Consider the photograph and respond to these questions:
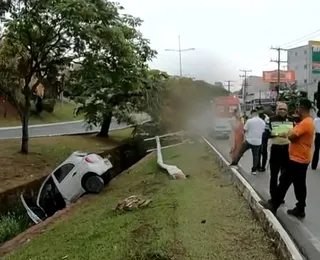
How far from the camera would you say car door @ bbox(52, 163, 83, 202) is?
14.2m

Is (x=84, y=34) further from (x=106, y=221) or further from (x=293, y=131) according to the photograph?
(x=293, y=131)

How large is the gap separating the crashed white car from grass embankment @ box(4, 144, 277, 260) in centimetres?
171

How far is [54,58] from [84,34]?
3.48 m

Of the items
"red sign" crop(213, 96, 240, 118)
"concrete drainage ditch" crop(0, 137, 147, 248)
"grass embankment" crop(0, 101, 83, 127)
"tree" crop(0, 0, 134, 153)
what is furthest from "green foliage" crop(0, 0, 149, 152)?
"grass embankment" crop(0, 101, 83, 127)

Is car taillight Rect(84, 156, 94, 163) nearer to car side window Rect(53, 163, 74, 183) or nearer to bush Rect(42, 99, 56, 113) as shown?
car side window Rect(53, 163, 74, 183)

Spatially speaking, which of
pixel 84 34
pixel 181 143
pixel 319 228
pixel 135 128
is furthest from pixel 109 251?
pixel 135 128

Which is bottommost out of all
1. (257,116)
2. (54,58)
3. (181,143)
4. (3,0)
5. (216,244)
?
(181,143)

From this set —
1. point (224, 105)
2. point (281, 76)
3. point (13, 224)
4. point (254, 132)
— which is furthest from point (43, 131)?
point (281, 76)

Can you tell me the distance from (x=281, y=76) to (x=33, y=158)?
7253 cm

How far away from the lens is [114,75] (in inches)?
794

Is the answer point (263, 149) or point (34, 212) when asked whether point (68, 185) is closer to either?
point (34, 212)

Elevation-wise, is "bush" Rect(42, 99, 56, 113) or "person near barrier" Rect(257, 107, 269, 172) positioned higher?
"person near barrier" Rect(257, 107, 269, 172)

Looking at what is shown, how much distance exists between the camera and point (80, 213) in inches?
452

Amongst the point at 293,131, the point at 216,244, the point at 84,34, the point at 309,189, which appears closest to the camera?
the point at 216,244
